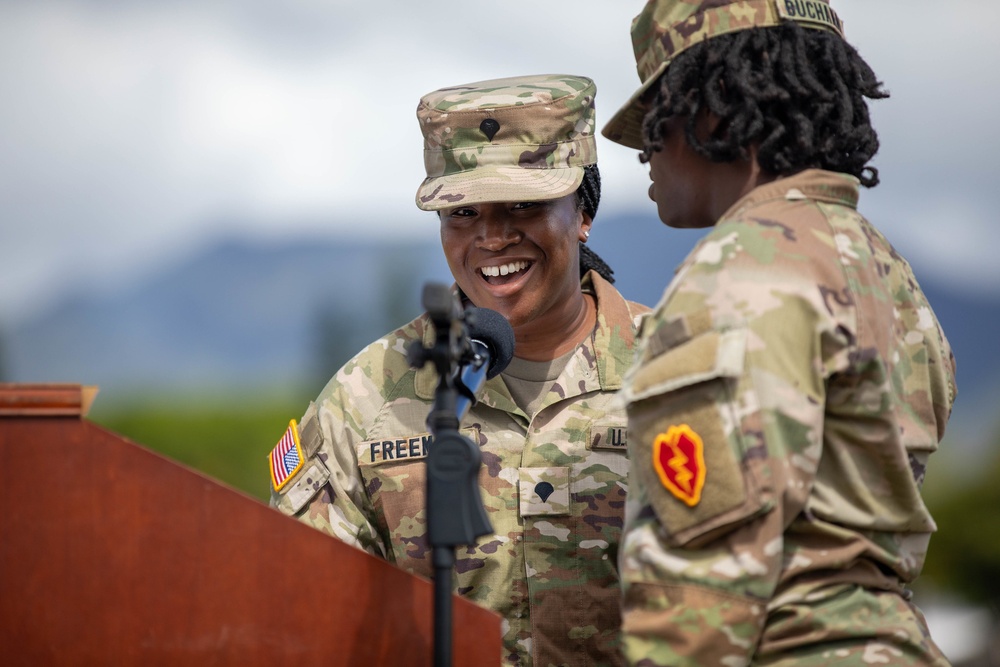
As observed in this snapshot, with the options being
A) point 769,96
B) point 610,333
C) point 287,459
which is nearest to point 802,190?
point 769,96

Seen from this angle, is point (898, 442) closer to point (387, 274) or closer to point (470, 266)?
point (470, 266)

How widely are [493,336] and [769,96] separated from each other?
636 millimetres

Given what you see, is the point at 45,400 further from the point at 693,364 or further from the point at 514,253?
the point at 514,253

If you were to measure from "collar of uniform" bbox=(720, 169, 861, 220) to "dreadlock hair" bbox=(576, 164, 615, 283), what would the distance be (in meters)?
1.05

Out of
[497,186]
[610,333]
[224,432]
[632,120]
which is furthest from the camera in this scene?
[224,432]

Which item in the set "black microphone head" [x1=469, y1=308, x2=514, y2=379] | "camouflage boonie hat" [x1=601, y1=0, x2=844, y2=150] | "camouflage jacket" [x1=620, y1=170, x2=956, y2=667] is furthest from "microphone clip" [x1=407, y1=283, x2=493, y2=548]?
"camouflage boonie hat" [x1=601, y1=0, x2=844, y2=150]

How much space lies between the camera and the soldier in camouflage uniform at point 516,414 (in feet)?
8.99

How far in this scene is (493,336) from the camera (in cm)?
211

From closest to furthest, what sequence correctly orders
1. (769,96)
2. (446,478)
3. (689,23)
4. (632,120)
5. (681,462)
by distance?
(446,478) → (681,462) → (769,96) → (689,23) → (632,120)

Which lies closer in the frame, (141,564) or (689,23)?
(141,564)

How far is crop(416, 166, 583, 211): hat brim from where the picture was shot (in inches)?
109

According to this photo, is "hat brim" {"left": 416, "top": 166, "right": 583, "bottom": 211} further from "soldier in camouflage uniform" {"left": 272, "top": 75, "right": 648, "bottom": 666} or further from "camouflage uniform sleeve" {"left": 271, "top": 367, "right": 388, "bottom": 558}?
"camouflage uniform sleeve" {"left": 271, "top": 367, "right": 388, "bottom": 558}

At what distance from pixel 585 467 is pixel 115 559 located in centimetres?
136

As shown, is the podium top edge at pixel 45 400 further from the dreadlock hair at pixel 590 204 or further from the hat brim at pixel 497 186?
the dreadlock hair at pixel 590 204
